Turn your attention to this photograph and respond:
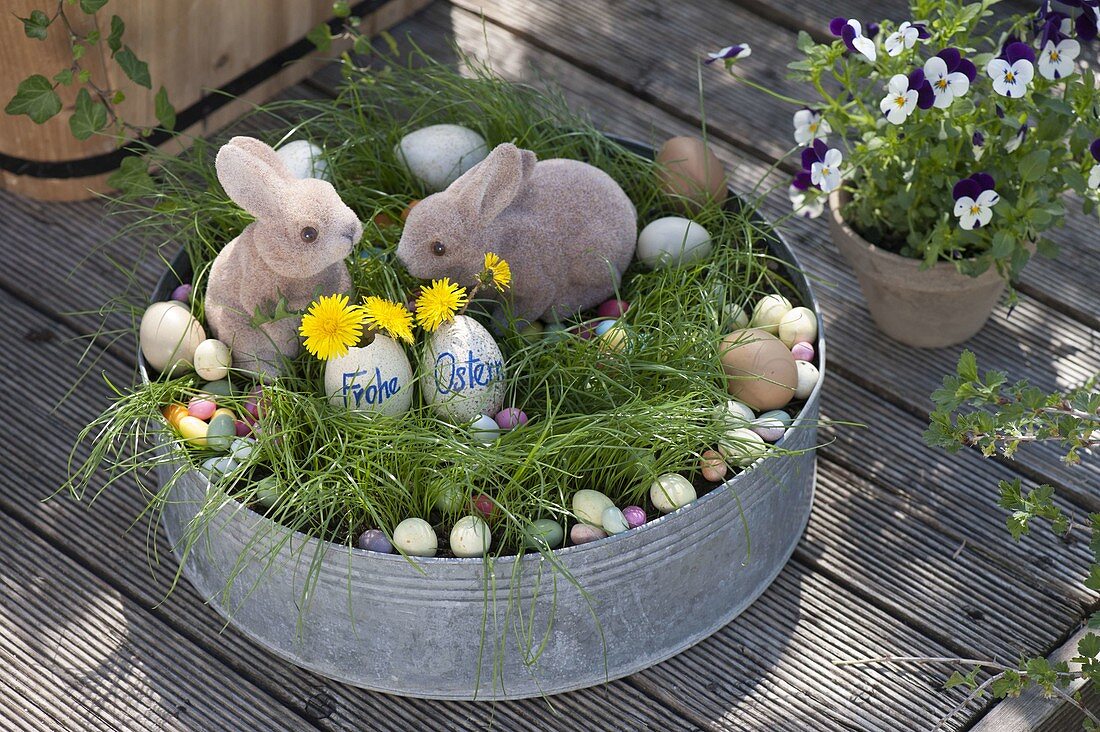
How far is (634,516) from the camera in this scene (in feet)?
4.88

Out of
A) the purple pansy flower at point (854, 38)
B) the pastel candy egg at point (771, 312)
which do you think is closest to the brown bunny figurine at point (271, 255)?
the pastel candy egg at point (771, 312)

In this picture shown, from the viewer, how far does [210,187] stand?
6.09 ft

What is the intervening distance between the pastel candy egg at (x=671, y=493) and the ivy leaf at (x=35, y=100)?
1.05 m

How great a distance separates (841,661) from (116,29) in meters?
1.36

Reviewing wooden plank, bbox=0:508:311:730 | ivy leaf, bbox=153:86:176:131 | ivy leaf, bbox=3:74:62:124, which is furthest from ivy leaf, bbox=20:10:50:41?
wooden plank, bbox=0:508:311:730

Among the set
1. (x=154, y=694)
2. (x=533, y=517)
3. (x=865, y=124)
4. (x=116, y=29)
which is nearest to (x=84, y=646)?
(x=154, y=694)

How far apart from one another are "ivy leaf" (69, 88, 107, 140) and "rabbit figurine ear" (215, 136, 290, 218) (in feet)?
1.61

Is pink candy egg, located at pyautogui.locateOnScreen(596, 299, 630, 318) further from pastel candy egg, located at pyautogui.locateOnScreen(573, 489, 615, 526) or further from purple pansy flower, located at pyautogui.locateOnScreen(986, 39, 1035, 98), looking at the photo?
purple pansy flower, located at pyautogui.locateOnScreen(986, 39, 1035, 98)

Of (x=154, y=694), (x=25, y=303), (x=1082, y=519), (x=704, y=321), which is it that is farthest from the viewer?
(x=25, y=303)

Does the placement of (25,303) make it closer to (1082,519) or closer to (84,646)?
(84,646)

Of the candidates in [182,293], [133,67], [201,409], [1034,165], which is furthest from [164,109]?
[1034,165]

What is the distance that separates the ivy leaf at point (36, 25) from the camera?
1.79 m

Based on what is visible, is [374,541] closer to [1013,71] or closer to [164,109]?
[164,109]

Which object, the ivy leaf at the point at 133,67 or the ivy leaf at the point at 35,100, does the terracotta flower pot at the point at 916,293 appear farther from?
the ivy leaf at the point at 35,100
